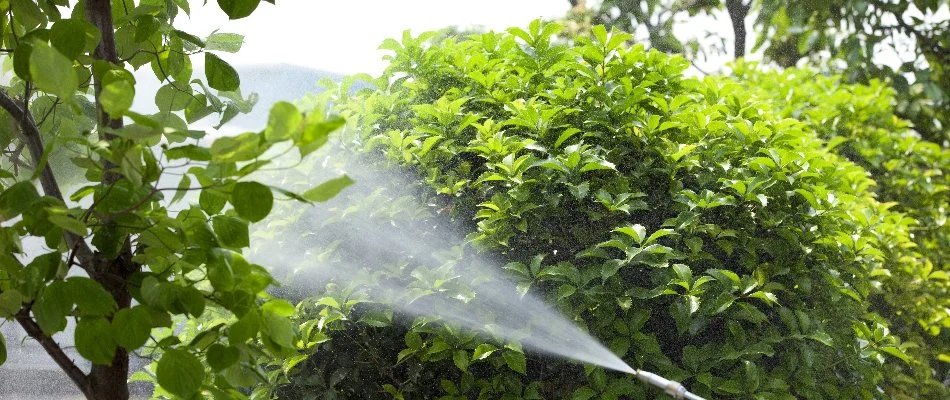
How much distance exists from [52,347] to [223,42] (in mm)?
410

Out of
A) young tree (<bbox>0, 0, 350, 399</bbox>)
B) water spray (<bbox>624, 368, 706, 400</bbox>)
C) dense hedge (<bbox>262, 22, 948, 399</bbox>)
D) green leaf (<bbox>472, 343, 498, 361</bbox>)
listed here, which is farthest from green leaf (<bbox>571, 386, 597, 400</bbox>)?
young tree (<bbox>0, 0, 350, 399</bbox>)

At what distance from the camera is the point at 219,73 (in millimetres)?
1008

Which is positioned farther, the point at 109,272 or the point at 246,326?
the point at 109,272

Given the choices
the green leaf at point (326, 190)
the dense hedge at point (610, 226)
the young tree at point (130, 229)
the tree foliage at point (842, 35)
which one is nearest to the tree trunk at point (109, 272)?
the young tree at point (130, 229)

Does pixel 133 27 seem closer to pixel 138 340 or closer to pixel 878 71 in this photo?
pixel 138 340

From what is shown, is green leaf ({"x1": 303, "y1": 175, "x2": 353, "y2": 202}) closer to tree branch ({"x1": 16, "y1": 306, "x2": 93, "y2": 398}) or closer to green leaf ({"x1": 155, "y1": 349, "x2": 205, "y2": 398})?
green leaf ({"x1": 155, "y1": 349, "x2": 205, "y2": 398})

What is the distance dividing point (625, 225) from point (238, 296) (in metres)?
0.94

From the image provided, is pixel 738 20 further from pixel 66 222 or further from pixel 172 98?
pixel 66 222

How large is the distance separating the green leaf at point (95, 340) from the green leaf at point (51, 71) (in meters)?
0.21

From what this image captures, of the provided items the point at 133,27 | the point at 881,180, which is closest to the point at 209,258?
the point at 133,27

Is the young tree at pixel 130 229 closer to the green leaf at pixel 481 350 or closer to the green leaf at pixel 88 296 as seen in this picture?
the green leaf at pixel 88 296

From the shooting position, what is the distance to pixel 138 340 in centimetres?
77

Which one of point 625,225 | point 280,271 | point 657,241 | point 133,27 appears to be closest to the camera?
point 133,27

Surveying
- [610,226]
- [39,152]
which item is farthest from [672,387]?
[39,152]
